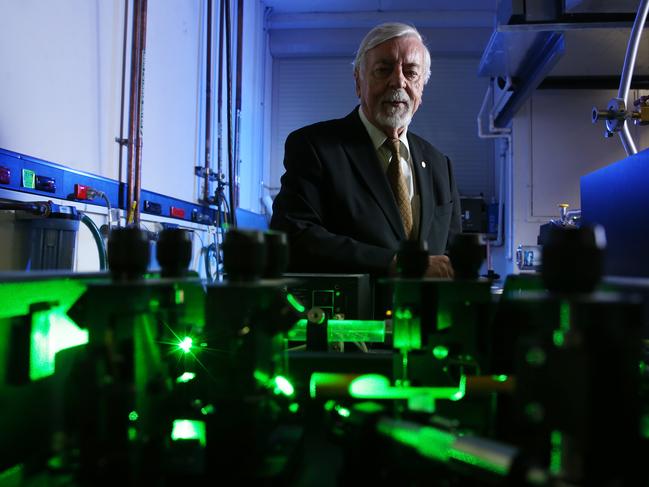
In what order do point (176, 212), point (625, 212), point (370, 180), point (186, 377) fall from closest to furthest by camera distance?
point (186, 377) → point (625, 212) → point (370, 180) → point (176, 212)

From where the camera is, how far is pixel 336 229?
5.40 ft

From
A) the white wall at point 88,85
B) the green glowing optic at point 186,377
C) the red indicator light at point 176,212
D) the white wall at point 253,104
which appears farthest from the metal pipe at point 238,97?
the green glowing optic at point 186,377

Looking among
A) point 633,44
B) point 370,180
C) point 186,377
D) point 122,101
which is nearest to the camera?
point 186,377

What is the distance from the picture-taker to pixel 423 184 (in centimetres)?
176

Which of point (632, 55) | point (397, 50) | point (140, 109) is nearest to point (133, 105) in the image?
point (140, 109)

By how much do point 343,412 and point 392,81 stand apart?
1533 mm

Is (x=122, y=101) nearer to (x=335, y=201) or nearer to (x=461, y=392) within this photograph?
(x=335, y=201)

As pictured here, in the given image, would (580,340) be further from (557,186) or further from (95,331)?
(557,186)

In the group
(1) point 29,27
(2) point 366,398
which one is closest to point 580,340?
(2) point 366,398

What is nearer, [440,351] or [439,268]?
[440,351]

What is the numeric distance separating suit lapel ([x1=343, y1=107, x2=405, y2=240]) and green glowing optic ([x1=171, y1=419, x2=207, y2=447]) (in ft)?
3.82

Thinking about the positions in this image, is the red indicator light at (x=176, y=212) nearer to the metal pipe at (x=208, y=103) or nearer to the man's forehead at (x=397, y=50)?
the metal pipe at (x=208, y=103)

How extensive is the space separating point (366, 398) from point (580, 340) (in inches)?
9.8

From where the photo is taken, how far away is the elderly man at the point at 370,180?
149cm
